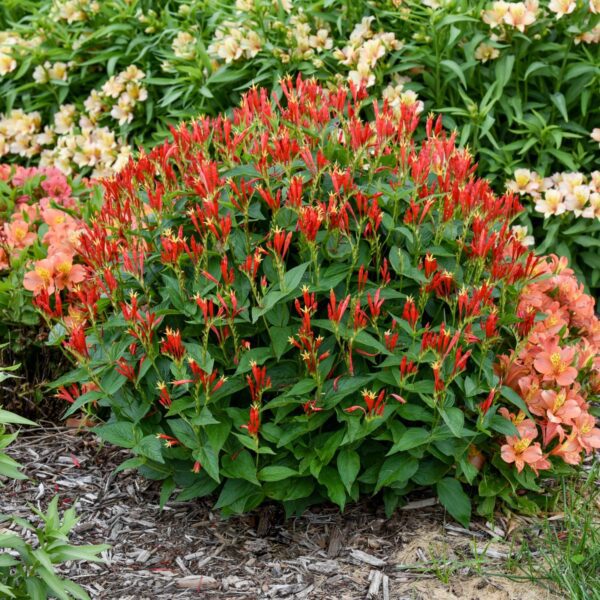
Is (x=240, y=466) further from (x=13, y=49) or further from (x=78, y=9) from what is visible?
(x=13, y=49)

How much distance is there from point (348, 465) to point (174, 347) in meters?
0.69

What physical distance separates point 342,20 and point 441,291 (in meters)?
2.41

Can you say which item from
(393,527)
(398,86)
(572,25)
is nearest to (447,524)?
(393,527)

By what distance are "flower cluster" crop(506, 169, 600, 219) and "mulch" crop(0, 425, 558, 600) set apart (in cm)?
182

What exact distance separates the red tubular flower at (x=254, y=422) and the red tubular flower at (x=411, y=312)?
555 millimetres

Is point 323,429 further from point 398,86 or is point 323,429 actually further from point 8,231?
point 398,86

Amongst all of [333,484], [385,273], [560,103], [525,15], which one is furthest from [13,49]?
[333,484]

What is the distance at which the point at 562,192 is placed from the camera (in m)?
4.25

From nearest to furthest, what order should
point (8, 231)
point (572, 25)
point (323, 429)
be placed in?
point (323, 429)
point (8, 231)
point (572, 25)

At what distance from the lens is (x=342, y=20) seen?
15.4 feet

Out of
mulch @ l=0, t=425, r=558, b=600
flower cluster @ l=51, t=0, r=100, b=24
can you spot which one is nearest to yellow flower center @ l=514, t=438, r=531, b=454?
mulch @ l=0, t=425, r=558, b=600

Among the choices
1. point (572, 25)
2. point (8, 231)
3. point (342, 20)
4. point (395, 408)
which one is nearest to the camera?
point (395, 408)

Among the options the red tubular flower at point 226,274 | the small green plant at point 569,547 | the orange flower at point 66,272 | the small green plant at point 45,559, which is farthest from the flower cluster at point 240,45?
the small green plant at point 45,559

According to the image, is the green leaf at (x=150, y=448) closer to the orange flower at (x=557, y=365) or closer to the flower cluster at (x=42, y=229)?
the flower cluster at (x=42, y=229)
